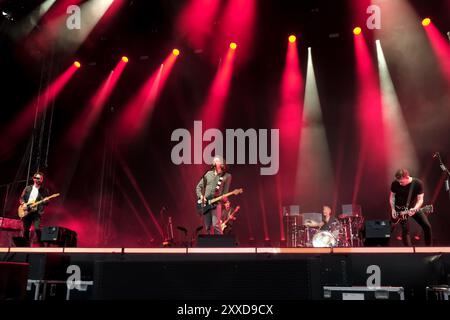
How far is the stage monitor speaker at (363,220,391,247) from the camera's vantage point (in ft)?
20.1

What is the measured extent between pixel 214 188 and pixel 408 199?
10.5 feet

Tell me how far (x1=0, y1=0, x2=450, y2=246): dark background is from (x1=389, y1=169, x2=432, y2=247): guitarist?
2.99 metres

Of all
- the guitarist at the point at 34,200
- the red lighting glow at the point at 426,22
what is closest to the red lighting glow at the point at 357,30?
the red lighting glow at the point at 426,22

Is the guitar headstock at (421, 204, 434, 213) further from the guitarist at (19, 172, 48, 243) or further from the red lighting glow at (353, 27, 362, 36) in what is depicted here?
the guitarist at (19, 172, 48, 243)

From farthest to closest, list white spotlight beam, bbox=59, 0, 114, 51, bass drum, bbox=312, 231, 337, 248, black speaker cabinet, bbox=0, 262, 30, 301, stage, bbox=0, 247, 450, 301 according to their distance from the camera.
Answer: white spotlight beam, bbox=59, 0, 114, 51 → bass drum, bbox=312, 231, 337, 248 → stage, bbox=0, 247, 450, 301 → black speaker cabinet, bbox=0, 262, 30, 301

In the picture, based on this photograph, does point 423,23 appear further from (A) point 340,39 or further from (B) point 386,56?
(A) point 340,39

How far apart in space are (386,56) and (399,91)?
2.90ft

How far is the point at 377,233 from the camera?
6.14m

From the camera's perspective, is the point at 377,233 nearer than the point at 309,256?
No

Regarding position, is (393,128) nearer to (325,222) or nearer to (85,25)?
(325,222)

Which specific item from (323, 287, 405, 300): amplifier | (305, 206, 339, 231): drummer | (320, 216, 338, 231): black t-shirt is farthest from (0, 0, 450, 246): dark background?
(323, 287, 405, 300): amplifier

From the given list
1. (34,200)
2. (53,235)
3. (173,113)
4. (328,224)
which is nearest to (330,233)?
(328,224)

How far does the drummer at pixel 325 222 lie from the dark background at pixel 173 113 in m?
0.71

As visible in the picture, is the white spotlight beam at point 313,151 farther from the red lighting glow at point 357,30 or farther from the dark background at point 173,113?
the red lighting glow at point 357,30
